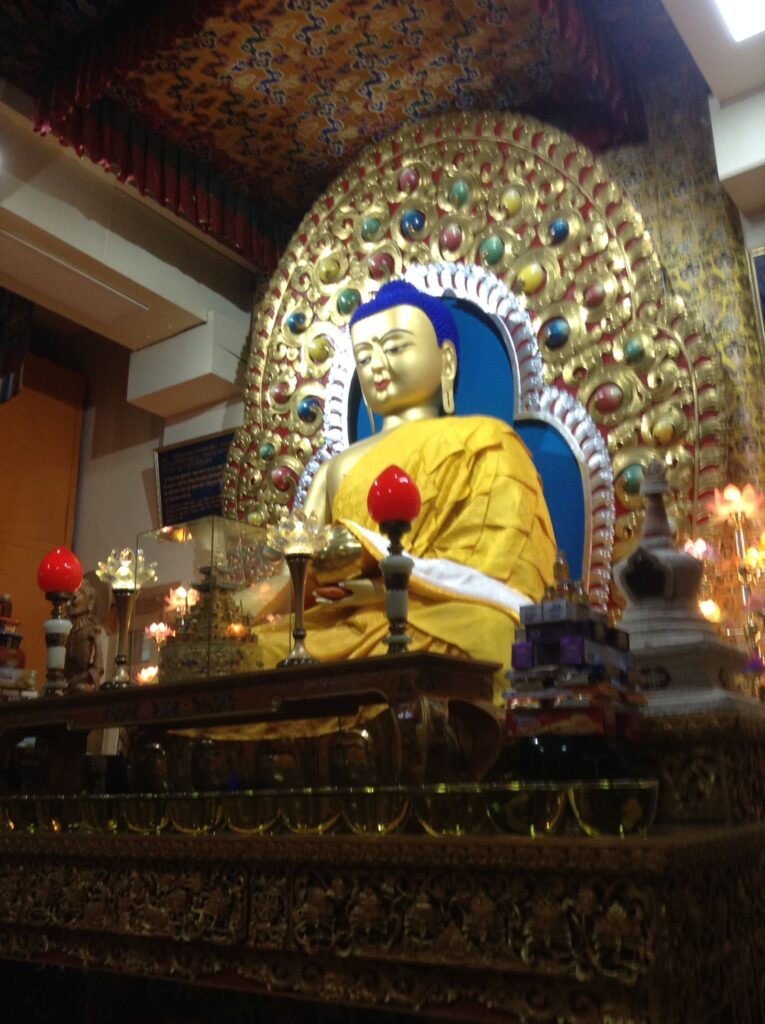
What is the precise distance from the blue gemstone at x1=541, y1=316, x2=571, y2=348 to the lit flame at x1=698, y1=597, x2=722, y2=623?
3.67 feet

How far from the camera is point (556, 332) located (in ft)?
11.5

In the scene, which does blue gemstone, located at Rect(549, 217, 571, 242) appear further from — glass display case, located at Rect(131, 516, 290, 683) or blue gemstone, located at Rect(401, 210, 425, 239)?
glass display case, located at Rect(131, 516, 290, 683)

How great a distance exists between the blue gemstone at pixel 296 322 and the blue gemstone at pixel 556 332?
1.19 meters

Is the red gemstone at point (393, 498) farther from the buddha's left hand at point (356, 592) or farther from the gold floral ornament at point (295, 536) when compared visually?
the buddha's left hand at point (356, 592)

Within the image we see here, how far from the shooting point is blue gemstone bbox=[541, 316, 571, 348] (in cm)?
350

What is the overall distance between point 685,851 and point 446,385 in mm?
2612

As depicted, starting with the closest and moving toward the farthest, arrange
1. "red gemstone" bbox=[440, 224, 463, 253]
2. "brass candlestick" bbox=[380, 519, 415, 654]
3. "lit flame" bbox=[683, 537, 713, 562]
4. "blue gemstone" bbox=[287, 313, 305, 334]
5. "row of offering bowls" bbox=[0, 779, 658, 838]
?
"row of offering bowls" bbox=[0, 779, 658, 838] → "brass candlestick" bbox=[380, 519, 415, 654] → "lit flame" bbox=[683, 537, 713, 562] → "red gemstone" bbox=[440, 224, 463, 253] → "blue gemstone" bbox=[287, 313, 305, 334]

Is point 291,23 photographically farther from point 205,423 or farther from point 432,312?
point 205,423

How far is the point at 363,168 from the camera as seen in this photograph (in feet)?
13.9

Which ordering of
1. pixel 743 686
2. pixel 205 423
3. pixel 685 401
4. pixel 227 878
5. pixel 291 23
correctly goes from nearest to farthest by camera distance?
pixel 227 878 < pixel 743 686 < pixel 685 401 < pixel 291 23 < pixel 205 423

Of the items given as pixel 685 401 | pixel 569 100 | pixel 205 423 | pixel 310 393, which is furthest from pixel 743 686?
pixel 205 423

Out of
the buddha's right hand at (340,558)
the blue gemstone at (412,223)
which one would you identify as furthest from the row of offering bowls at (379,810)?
Answer: the blue gemstone at (412,223)

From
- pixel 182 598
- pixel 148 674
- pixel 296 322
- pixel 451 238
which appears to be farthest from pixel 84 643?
pixel 451 238

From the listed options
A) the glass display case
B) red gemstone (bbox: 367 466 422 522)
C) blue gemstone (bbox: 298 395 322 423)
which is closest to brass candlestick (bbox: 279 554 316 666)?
the glass display case
